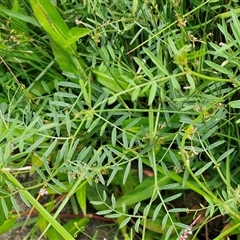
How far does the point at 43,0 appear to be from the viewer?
1051 mm

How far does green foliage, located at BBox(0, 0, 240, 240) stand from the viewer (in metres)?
0.90

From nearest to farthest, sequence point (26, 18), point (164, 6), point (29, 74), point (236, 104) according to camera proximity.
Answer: point (236, 104)
point (164, 6)
point (26, 18)
point (29, 74)

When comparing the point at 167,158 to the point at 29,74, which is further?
the point at 29,74

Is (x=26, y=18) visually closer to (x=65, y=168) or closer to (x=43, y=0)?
(x=43, y=0)

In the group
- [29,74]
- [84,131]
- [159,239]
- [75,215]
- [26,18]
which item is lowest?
[159,239]

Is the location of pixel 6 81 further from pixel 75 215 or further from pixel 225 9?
pixel 225 9

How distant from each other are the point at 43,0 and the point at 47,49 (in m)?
0.15

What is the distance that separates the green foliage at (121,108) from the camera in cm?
90

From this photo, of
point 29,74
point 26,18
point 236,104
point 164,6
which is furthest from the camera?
point 29,74

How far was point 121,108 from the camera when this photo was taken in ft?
3.51

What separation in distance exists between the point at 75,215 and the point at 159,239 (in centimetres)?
20

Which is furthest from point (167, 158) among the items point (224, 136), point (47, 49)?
point (47, 49)

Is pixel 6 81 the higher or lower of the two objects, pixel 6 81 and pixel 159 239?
the higher

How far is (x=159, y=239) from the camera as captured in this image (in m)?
1.13
